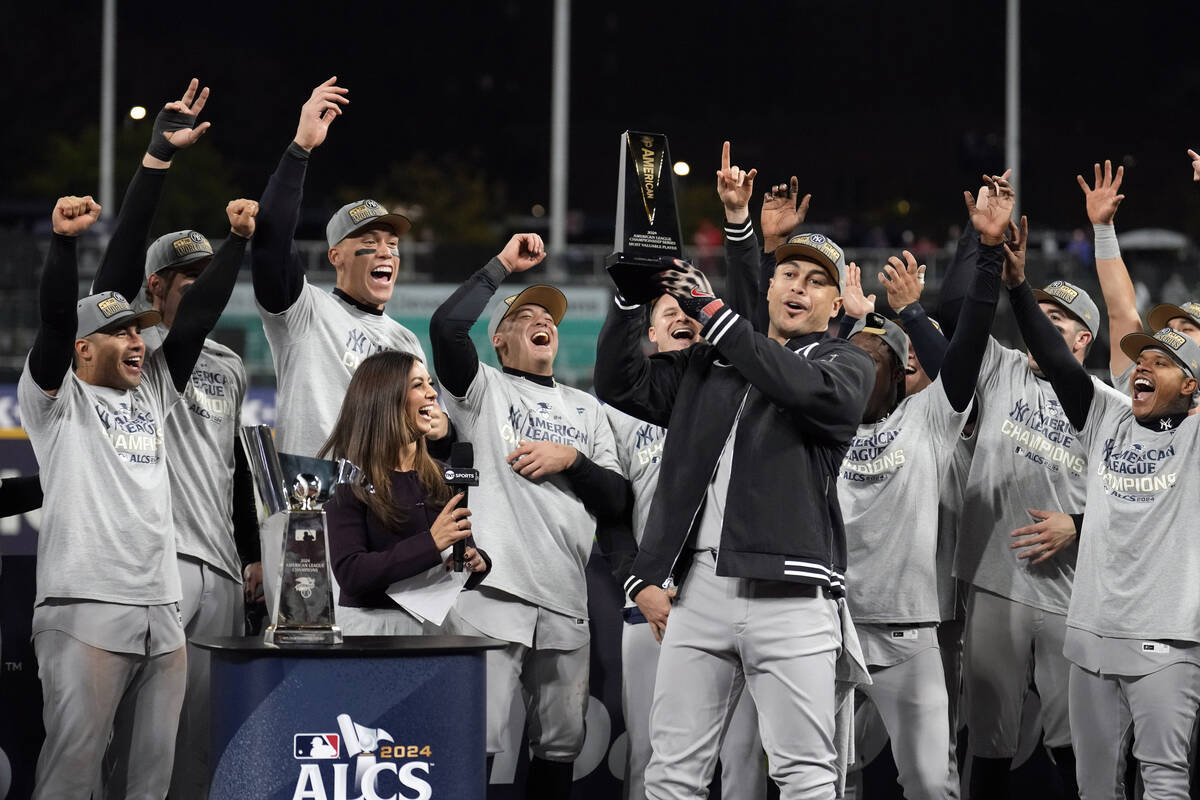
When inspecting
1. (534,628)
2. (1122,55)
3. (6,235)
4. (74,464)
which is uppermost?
(1122,55)

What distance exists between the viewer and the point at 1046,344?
5645 millimetres

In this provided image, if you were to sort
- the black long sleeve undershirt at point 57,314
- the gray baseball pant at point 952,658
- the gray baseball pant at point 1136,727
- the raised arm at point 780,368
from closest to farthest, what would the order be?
the raised arm at point 780,368 < the black long sleeve undershirt at point 57,314 < the gray baseball pant at point 1136,727 < the gray baseball pant at point 952,658

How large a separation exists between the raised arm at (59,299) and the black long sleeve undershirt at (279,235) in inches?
26.7

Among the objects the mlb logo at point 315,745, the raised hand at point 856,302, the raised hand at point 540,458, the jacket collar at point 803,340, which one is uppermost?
the raised hand at point 856,302

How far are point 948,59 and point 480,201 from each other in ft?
41.4

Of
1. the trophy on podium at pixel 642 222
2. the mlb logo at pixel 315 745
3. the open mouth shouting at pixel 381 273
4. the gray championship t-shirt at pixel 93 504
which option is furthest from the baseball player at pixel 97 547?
the trophy on podium at pixel 642 222

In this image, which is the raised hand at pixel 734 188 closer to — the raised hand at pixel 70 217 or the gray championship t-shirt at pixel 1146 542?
the gray championship t-shirt at pixel 1146 542

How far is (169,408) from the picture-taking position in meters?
5.57

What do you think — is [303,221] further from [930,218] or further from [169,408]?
[169,408]

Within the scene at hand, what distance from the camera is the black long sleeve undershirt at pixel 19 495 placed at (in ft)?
18.1

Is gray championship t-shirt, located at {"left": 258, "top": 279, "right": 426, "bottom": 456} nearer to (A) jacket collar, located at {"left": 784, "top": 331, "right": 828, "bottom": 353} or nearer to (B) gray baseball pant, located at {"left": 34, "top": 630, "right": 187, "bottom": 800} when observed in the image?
(B) gray baseball pant, located at {"left": 34, "top": 630, "right": 187, "bottom": 800}

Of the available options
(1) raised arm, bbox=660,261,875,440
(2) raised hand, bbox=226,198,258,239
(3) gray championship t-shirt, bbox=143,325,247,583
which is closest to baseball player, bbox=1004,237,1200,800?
(1) raised arm, bbox=660,261,875,440

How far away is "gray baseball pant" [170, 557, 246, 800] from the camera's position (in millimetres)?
5641

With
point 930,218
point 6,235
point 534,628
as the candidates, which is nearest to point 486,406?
point 534,628
